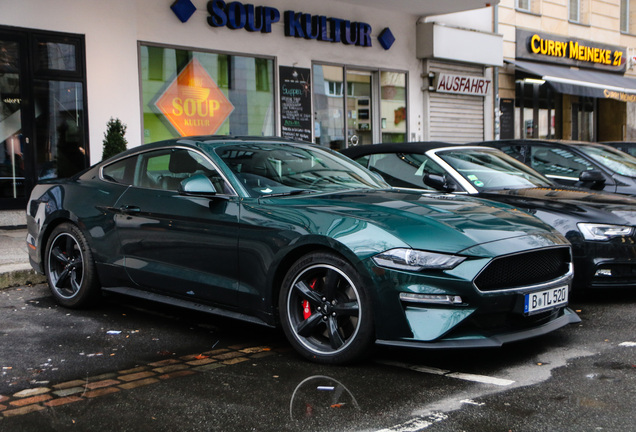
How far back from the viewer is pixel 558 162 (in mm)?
9500

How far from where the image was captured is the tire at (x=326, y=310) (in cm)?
436

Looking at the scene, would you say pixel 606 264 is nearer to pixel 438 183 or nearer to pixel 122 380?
pixel 438 183

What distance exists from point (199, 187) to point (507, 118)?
16894 mm

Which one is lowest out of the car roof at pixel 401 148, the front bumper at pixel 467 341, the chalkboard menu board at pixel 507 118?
the front bumper at pixel 467 341

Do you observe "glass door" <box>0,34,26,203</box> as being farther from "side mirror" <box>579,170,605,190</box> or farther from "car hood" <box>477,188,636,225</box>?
"side mirror" <box>579,170,605,190</box>

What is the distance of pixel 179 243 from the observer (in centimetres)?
532

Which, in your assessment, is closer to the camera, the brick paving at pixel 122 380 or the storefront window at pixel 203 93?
the brick paving at pixel 122 380

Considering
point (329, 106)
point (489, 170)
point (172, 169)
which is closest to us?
point (172, 169)

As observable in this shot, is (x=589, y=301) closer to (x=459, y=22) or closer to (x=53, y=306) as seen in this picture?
(x=53, y=306)

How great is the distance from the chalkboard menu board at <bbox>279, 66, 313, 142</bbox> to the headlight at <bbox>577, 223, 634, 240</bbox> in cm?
909

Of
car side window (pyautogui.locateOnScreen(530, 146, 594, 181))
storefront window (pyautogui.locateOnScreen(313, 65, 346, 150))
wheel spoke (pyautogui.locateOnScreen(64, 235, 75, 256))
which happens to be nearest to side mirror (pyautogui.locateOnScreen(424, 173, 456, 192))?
car side window (pyautogui.locateOnScreen(530, 146, 594, 181))

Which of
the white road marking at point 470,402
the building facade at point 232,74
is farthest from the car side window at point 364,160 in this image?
the building facade at point 232,74

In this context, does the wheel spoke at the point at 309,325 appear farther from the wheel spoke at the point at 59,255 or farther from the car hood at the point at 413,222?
the wheel spoke at the point at 59,255

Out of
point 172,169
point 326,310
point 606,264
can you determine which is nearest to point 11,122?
point 172,169
